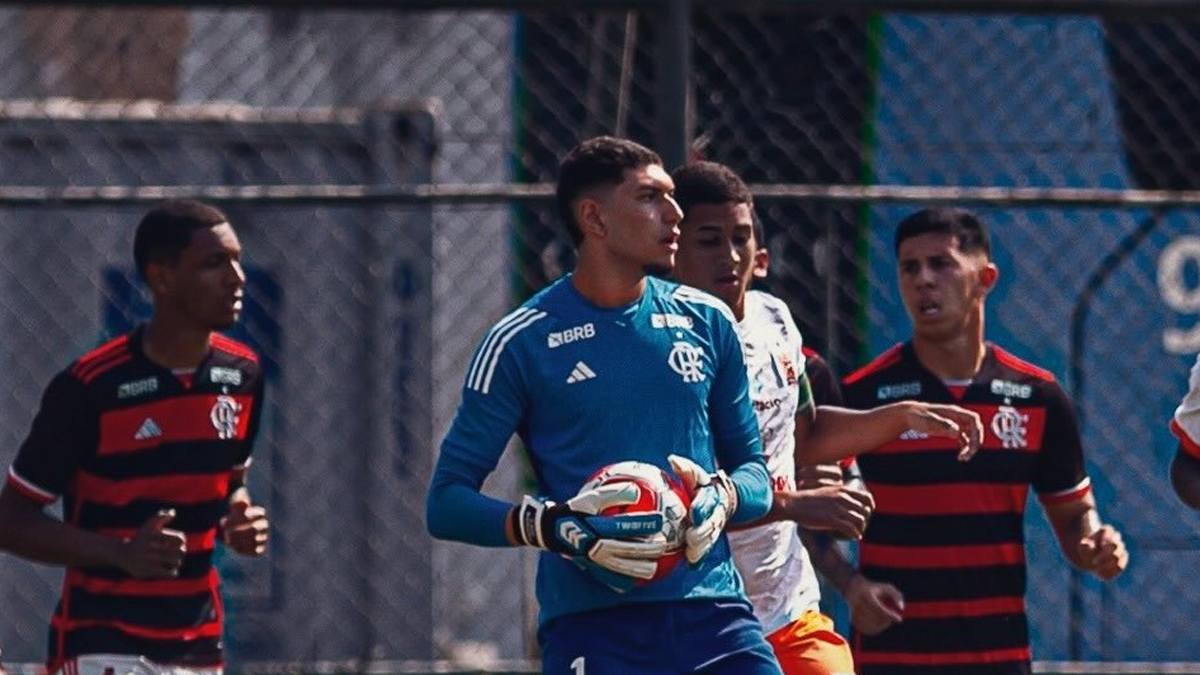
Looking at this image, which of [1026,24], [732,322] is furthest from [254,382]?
[1026,24]

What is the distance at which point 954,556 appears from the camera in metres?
6.54

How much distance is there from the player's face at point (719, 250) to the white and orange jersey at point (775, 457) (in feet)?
0.40

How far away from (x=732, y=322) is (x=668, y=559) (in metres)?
0.65

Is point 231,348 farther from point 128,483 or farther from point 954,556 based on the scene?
point 954,556

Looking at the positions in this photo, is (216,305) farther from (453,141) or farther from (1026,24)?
(1026,24)

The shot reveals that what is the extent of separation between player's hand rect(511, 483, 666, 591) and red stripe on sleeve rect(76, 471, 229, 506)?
1738 mm

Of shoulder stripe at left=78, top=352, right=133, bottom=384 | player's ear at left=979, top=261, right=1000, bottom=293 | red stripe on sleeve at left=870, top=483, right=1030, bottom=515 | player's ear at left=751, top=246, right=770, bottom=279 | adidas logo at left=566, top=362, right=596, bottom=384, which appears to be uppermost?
player's ear at left=979, top=261, right=1000, bottom=293

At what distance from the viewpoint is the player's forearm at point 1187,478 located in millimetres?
5676

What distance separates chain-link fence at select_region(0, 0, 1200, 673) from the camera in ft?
27.8

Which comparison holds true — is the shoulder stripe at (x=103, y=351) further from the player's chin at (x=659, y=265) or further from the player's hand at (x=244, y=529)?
the player's chin at (x=659, y=265)

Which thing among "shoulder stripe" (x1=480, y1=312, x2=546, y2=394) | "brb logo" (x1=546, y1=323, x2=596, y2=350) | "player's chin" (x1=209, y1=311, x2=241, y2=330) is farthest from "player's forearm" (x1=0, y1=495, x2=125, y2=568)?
"brb logo" (x1=546, y1=323, x2=596, y2=350)

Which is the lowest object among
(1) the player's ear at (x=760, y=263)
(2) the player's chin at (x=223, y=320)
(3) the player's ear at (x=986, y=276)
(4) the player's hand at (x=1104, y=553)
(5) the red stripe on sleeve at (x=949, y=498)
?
(4) the player's hand at (x=1104, y=553)

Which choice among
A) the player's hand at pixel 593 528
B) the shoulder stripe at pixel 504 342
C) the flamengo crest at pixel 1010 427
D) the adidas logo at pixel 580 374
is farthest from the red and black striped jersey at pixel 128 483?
the flamengo crest at pixel 1010 427

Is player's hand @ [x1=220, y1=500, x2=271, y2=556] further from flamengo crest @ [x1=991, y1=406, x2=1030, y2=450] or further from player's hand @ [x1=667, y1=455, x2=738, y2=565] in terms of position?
flamengo crest @ [x1=991, y1=406, x2=1030, y2=450]
